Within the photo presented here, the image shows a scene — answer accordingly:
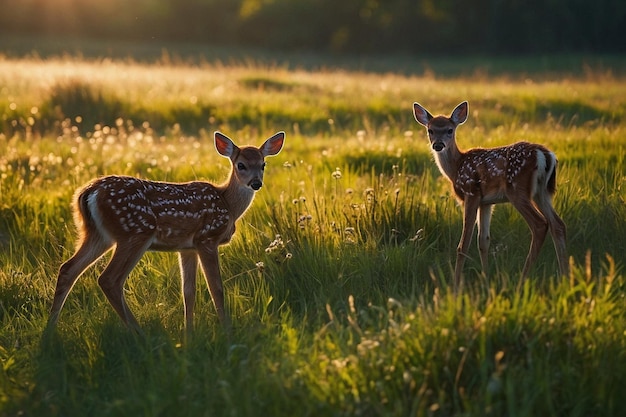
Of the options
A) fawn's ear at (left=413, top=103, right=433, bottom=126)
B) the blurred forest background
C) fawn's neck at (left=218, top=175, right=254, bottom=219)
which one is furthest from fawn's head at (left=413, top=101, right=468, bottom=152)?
the blurred forest background

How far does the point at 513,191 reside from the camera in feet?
22.6

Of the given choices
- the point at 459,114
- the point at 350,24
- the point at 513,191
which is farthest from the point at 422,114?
the point at 350,24

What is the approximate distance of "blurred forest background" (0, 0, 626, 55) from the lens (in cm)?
5556

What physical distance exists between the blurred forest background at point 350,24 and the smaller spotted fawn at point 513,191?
155 ft

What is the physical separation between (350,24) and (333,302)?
5374 centimetres

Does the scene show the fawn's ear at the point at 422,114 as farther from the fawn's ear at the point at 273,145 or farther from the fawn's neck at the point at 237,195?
the fawn's neck at the point at 237,195

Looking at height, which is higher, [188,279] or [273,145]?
[273,145]

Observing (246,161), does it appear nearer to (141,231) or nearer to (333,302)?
(141,231)

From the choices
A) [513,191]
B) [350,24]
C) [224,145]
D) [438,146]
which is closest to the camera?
[513,191]

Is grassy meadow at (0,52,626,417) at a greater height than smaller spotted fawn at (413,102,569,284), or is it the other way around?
smaller spotted fawn at (413,102,569,284)

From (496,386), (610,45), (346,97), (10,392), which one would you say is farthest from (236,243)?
(610,45)

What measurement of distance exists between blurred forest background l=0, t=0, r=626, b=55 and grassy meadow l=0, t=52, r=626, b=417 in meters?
44.4

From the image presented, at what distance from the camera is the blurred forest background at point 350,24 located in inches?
2188

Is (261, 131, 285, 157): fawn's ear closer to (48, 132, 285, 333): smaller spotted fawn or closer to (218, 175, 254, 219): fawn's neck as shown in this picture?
(218, 175, 254, 219): fawn's neck
